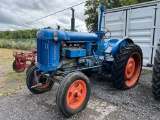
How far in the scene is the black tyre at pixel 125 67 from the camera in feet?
12.3

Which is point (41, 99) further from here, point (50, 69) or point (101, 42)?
point (101, 42)

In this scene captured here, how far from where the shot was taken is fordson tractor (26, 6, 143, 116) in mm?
2930

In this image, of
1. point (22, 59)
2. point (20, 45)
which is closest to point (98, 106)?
point (22, 59)

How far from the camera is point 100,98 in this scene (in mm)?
3639

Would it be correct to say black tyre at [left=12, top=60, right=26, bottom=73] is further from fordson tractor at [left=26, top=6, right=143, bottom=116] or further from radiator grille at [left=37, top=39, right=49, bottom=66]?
radiator grille at [left=37, top=39, right=49, bottom=66]

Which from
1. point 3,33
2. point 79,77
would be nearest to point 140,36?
point 79,77

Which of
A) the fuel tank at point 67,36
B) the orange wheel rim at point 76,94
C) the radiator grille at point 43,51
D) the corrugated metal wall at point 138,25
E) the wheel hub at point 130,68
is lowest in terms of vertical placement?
the orange wheel rim at point 76,94

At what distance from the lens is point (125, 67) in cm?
378

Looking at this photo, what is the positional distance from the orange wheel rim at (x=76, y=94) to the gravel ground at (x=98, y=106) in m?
0.19

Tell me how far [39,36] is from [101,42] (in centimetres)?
160

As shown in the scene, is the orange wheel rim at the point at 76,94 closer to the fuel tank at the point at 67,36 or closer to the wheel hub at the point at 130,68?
the fuel tank at the point at 67,36

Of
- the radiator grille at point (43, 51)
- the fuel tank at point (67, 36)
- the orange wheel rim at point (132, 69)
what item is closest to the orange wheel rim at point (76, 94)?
the radiator grille at point (43, 51)

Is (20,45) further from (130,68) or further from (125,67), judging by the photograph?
(125,67)

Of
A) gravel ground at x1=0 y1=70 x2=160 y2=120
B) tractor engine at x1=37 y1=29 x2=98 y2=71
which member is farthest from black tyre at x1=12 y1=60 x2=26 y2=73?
tractor engine at x1=37 y1=29 x2=98 y2=71
